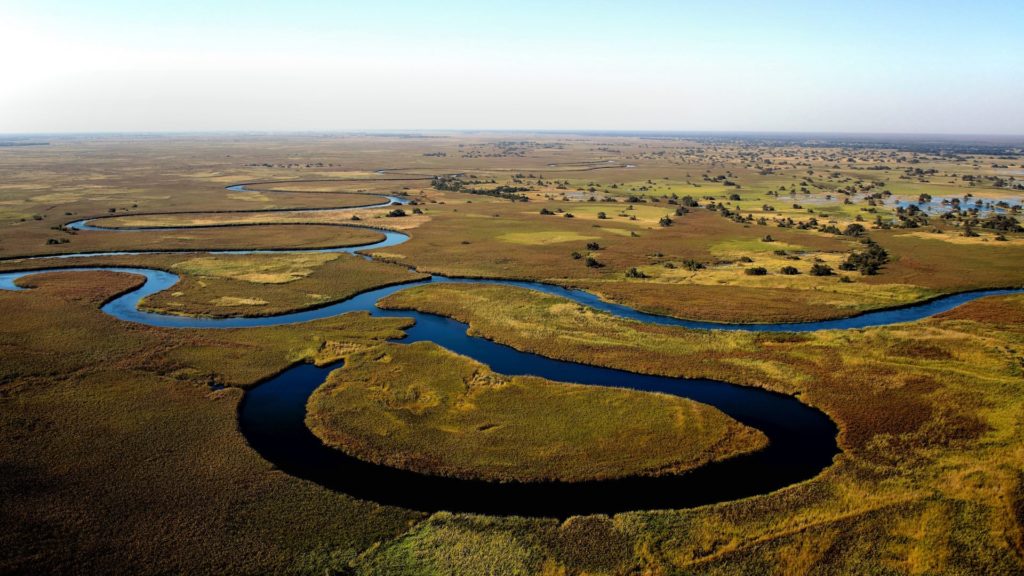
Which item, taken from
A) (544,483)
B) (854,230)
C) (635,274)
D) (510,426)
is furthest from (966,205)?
(544,483)

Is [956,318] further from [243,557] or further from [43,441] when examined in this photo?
[43,441]

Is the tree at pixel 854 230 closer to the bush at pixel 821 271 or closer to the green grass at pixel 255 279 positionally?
the bush at pixel 821 271

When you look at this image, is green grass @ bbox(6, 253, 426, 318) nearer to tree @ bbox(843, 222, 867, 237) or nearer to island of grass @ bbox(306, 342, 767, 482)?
island of grass @ bbox(306, 342, 767, 482)

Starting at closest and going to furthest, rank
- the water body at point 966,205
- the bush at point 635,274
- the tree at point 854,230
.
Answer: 1. the bush at point 635,274
2. the tree at point 854,230
3. the water body at point 966,205

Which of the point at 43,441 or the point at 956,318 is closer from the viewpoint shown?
the point at 43,441

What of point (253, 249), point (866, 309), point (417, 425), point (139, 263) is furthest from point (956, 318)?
point (139, 263)

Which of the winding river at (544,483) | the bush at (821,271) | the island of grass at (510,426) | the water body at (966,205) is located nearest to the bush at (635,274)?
the winding river at (544,483)

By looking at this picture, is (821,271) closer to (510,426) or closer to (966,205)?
(510,426)
